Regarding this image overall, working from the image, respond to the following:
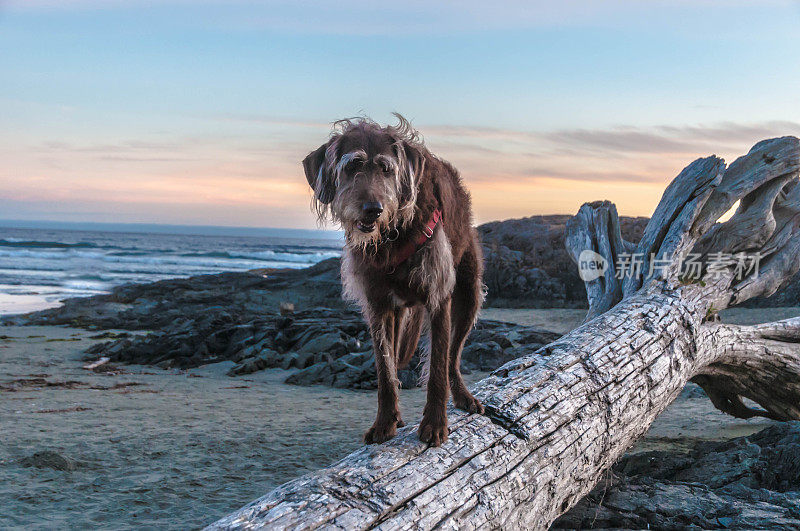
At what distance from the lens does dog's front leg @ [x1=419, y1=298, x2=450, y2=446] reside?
3443 millimetres

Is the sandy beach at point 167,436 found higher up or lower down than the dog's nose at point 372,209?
lower down

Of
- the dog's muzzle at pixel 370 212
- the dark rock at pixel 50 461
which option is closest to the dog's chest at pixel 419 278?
the dog's muzzle at pixel 370 212

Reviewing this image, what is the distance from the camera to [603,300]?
7.25 metres

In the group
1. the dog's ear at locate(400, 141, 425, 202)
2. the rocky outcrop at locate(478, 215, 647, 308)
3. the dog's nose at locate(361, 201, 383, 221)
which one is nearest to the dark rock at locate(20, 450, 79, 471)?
the dog's nose at locate(361, 201, 383, 221)

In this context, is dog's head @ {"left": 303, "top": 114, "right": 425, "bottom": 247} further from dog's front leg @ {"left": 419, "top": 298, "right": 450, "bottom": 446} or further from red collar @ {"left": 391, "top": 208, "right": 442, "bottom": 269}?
dog's front leg @ {"left": 419, "top": 298, "right": 450, "bottom": 446}

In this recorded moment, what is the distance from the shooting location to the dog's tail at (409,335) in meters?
4.52

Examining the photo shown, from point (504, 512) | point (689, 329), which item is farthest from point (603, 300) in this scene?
point (504, 512)

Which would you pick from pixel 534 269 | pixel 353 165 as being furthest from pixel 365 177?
pixel 534 269

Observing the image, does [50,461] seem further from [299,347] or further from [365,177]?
[299,347]

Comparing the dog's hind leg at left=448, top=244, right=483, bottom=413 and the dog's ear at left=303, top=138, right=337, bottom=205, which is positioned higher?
the dog's ear at left=303, top=138, right=337, bottom=205

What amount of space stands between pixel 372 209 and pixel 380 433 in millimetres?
1296

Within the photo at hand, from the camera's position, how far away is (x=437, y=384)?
3662mm

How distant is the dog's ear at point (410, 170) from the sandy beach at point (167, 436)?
8.43 feet

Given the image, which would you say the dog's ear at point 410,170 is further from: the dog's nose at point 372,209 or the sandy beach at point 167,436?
the sandy beach at point 167,436
